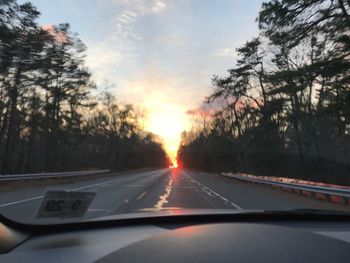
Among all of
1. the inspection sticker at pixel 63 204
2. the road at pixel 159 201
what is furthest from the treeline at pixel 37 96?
the inspection sticker at pixel 63 204

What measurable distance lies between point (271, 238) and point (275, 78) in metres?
28.2

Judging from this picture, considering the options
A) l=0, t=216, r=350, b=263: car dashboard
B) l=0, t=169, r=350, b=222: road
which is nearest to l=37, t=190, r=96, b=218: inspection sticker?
l=0, t=216, r=350, b=263: car dashboard

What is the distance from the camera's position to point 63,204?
4219 millimetres

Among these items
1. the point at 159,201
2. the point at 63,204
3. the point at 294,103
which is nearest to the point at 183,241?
the point at 63,204

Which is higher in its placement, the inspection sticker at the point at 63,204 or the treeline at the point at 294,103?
the treeline at the point at 294,103

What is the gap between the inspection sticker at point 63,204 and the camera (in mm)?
4168

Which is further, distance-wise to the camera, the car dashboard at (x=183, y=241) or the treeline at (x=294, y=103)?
the treeline at (x=294, y=103)

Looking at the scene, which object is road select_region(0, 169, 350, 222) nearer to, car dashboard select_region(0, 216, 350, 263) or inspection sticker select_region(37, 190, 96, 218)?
inspection sticker select_region(37, 190, 96, 218)

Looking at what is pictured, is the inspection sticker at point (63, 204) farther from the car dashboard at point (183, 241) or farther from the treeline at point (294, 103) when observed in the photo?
the treeline at point (294, 103)

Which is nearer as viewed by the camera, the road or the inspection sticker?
→ the inspection sticker

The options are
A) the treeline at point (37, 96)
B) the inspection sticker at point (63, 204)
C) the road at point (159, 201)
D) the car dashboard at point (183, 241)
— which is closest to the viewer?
the car dashboard at point (183, 241)

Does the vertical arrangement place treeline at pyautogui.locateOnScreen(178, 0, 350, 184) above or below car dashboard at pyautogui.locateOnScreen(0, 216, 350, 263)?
above

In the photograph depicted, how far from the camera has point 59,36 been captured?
49.4m

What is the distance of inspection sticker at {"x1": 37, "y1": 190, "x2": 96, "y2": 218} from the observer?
417cm
